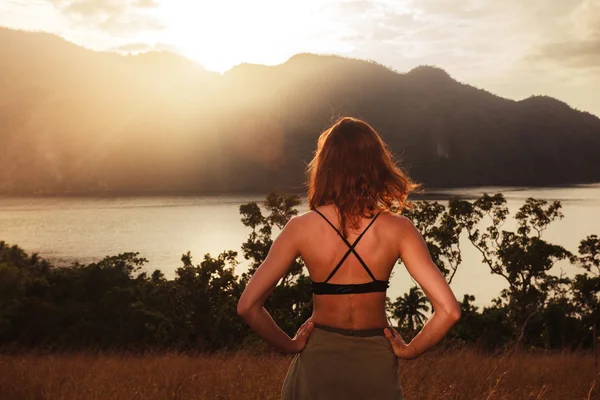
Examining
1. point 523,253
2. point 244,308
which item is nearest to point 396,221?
point 244,308

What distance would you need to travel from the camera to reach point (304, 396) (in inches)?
81.8

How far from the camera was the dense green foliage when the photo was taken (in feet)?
123

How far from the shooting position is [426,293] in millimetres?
2064

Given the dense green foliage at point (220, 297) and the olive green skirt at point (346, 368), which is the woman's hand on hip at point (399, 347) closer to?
the olive green skirt at point (346, 368)

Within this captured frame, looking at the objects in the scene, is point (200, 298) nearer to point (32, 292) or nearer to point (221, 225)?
point (32, 292)

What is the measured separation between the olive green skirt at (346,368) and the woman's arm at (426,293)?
82mm

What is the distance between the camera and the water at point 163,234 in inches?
4335

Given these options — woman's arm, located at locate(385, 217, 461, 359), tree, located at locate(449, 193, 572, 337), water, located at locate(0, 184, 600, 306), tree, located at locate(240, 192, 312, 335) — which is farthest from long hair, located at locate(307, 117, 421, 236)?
water, located at locate(0, 184, 600, 306)

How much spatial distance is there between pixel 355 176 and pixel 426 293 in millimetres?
562

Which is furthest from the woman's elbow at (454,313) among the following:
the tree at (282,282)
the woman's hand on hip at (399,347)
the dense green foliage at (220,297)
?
the tree at (282,282)

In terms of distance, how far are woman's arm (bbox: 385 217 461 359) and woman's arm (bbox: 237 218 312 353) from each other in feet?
1.32

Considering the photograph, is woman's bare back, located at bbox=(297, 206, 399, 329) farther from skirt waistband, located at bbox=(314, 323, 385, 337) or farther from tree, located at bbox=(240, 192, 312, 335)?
tree, located at bbox=(240, 192, 312, 335)

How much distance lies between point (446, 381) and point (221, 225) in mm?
155049

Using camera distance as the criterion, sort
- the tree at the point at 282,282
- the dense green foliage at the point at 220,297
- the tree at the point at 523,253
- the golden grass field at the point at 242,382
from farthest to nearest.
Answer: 1. the tree at the point at 523,253
2. the tree at the point at 282,282
3. the dense green foliage at the point at 220,297
4. the golden grass field at the point at 242,382
